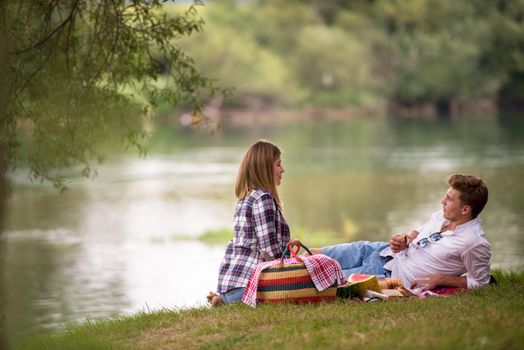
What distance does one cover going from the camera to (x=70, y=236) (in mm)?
20891

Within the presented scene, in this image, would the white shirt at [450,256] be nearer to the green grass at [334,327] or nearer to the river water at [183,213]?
the green grass at [334,327]

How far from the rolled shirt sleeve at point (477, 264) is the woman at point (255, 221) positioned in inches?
55.6

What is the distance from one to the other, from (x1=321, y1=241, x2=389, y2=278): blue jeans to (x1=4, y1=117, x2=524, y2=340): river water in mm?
1434

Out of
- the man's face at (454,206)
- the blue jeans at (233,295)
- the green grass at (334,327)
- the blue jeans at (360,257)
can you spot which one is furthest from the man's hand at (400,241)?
the blue jeans at (233,295)

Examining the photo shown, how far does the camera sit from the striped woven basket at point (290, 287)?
6.85 metres

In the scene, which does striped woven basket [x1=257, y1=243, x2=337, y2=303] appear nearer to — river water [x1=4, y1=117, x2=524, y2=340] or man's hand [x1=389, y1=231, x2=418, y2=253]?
man's hand [x1=389, y1=231, x2=418, y2=253]

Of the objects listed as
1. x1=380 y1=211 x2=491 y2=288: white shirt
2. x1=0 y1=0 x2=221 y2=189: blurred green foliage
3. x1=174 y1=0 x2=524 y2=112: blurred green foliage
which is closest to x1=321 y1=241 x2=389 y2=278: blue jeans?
x1=380 y1=211 x2=491 y2=288: white shirt

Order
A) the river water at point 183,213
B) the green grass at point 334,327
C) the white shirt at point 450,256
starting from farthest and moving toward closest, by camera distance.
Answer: the river water at point 183,213
the white shirt at point 450,256
the green grass at point 334,327

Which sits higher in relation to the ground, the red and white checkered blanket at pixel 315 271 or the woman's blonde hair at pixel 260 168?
the woman's blonde hair at pixel 260 168

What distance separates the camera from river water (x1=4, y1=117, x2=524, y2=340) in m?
15.1

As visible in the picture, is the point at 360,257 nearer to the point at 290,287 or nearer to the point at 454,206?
the point at 454,206

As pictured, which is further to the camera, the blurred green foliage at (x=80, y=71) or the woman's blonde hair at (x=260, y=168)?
the blurred green foliage at (x=80, y=71)

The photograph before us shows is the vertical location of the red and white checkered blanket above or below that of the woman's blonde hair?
below

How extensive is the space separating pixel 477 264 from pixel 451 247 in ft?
0.78
